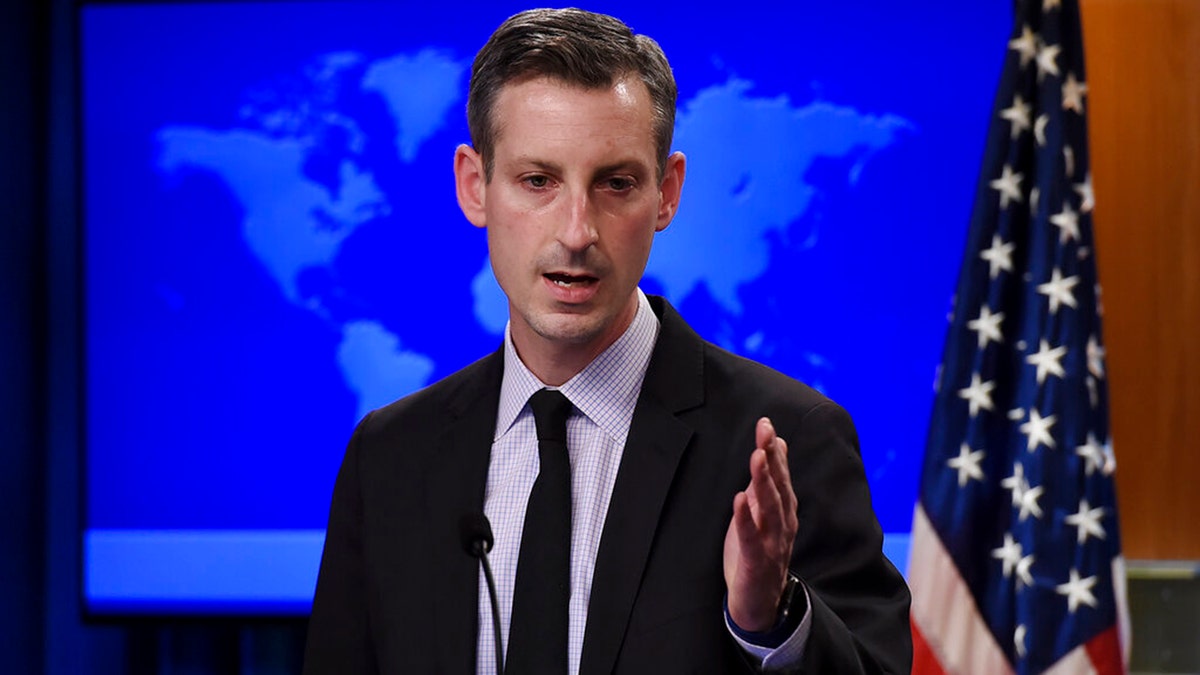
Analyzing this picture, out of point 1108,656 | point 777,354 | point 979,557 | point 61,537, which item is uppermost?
point 777,354

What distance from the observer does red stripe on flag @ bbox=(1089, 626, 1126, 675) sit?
10.7 ft

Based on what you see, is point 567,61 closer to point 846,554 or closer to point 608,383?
point 608,383

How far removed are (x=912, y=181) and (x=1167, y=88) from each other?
70 centimetres

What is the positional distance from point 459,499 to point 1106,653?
2.33 metres

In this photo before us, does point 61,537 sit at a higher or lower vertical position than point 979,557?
higher

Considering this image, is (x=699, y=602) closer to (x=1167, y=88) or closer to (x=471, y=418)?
(x=471, y=418)

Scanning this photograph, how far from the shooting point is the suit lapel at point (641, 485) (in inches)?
53.6

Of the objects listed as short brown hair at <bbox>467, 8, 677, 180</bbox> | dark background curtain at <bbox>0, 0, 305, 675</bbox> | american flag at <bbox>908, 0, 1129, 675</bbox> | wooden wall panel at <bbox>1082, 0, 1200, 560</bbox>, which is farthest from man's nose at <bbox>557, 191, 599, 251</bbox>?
dark background curtain at <bbox>0, 0, 305, 675</bbox>

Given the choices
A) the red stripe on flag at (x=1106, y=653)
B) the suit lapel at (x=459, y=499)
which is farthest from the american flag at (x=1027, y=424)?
the suit lapel at (x=459, y=499)

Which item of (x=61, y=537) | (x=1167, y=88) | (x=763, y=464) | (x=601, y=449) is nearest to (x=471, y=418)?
(x=601, y=449)

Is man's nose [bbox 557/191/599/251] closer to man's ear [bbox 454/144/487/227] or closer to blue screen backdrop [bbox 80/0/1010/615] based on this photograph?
Answer: man's ear [bbox 454/144/487/227]

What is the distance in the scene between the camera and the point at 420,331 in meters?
3.78

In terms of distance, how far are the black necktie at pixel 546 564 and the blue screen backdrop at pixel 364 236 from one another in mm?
2210

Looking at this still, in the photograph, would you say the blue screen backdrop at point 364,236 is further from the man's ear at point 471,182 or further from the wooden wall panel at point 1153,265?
the man's ear at point 471,182
